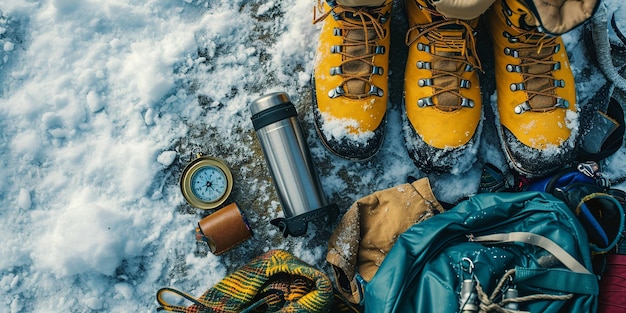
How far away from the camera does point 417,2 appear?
2.12m

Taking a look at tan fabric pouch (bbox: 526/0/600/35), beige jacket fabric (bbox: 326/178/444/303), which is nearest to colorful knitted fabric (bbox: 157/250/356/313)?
Result: beige jacket fabric (bbox: 326/178/444/303)

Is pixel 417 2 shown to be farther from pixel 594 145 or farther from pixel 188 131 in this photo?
pixel 188 131

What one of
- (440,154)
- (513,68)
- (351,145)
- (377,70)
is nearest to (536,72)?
(513,68)

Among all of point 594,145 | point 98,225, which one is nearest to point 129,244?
point 98,225

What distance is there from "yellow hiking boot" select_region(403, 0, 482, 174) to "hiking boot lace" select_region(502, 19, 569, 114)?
16cm

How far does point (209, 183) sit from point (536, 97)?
4.70 feet

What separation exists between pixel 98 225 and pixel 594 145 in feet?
7.15

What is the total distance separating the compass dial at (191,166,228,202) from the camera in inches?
88.6

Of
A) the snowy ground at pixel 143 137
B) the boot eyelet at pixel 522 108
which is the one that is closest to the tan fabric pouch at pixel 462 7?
the boot eyelet at pixel 522 108

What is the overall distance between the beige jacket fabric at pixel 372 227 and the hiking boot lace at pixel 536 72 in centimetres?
55

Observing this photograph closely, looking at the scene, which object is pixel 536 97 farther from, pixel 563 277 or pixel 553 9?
pixel 563 277

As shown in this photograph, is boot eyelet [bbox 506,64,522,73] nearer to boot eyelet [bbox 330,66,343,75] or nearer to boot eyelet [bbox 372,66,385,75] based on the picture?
boot eyelet [bbox 372,66,385,75]

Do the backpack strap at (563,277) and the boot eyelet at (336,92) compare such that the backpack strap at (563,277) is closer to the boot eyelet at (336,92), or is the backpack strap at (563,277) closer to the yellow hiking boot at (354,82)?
the yellow hiking boot at (354,82)

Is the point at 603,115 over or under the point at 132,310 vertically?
over
